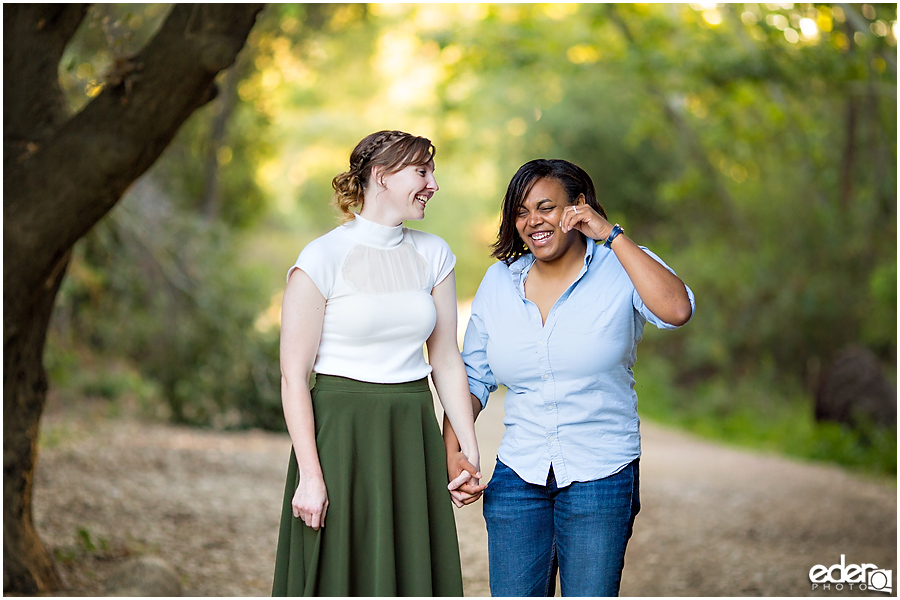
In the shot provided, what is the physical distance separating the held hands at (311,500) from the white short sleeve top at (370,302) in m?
0.28

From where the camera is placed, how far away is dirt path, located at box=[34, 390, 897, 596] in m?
5.20

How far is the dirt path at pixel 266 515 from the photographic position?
5195 mm

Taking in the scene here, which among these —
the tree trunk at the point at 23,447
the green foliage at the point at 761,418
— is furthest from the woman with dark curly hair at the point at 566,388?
the green foliage at the point at 761,418

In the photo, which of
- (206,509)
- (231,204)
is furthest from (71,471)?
(231,204)

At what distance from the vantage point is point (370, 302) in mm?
2305

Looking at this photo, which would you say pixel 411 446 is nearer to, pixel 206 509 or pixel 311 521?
pixel 311 521

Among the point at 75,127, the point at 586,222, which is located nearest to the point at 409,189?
the point at 586,222

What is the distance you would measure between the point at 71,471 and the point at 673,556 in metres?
4.28

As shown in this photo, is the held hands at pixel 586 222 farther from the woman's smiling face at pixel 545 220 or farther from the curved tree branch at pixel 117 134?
the curved tree branch at pixel 117 134

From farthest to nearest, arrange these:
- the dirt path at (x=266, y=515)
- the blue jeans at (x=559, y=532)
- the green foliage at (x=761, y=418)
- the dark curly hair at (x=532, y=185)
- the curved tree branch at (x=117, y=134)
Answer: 1. the green foliage at (x=761, y=418)
2. the dirt path at (x=266, y=515)
3. the curved tree branch at (x=117, y=134)
4. the dark curly hair at (x=532, y=185)
5. the blue jeans at (x=559, y=532)

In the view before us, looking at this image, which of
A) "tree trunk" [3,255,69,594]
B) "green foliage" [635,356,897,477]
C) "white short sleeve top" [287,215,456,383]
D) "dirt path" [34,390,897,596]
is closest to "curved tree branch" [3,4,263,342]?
"tree trunk" [3,255,69,594]

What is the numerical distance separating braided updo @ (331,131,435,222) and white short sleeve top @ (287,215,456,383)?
71 millimetres

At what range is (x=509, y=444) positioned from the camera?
247 cm

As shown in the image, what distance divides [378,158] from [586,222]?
0.56m
